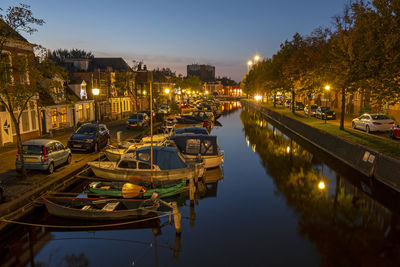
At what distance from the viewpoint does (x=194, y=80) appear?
12306 cm

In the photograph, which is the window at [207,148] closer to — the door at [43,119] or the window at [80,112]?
the door at [43,119]

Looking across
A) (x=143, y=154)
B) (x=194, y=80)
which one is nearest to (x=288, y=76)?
(x=143, y=154)

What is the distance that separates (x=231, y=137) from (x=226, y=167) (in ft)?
48.9

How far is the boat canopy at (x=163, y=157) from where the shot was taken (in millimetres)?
15984

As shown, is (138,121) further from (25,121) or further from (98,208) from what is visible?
(98,208)

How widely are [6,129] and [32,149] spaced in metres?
10.6

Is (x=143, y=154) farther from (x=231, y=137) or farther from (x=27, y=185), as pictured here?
(x=231, y=137)

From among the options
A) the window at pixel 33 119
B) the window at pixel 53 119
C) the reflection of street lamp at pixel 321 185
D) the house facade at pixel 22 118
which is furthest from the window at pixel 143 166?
the window at pixel 53 119

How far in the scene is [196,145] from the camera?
2016 centimetres

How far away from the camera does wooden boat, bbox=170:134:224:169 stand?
19.9 m

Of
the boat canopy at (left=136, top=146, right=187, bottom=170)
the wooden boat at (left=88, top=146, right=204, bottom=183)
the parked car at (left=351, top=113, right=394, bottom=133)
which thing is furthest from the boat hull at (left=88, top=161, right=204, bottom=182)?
the parked car at (left=351, top=113, right=394, bottom=133)

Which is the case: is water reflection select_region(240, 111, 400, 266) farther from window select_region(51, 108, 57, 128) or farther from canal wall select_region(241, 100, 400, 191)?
window select_region(51, 108, 57, 128)

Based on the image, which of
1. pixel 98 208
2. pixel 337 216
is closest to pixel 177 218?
pixel 98 208

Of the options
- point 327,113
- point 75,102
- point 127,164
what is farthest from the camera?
point 327,113
